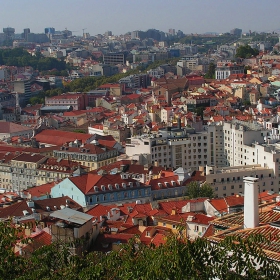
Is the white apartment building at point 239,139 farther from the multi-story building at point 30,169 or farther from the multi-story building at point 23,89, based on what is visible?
the multi-story building at point 23,89

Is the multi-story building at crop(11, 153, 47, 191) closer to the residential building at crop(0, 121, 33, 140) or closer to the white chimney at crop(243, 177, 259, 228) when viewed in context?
the residential building at crop(0, 121, 33, 140)

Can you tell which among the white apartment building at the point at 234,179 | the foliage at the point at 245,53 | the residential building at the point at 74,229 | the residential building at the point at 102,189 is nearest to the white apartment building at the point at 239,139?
the white apartment building at the point at 234,179

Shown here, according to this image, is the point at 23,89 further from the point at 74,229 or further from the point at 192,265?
the point at 192,265

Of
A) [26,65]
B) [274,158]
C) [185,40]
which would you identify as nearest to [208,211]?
[274,158]

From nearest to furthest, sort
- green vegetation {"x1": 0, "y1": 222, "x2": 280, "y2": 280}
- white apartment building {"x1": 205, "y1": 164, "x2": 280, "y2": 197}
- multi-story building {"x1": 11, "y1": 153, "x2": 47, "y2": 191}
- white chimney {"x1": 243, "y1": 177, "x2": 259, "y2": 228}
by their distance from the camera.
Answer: green vegetation {"x1": 0, "y1": 222, "x2": 280, "y2": 280}, white chimney {"x1": 243, "y1": 177, "x2": 259, "y2": 228}, white apartment building {"x1": 205, "y1": 164, "x2": 280, "y2": 197}, multi-story building {"x1": 11, "y1": 153, "x2": 47, "y2": 191}

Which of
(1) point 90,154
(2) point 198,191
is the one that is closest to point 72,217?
(2) point 198,191

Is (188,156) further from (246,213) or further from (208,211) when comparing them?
(246,213)

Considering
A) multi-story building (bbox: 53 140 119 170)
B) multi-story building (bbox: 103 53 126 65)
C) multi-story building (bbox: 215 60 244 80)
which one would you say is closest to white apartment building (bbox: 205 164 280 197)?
multi-story building (bbox: 53 140 119 170)
